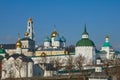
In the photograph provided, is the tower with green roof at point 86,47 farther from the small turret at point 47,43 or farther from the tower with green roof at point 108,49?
the small turret at point 47,43

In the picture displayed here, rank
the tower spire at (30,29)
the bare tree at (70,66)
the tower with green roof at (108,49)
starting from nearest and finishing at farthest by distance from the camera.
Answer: the bare tree at (70,66) < the tower with green roof at (108,49) < the tower spire at (30,29)

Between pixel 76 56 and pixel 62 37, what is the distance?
18747mm

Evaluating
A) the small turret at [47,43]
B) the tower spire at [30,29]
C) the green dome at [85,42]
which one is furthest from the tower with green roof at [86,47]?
the tower spire at [30,29]

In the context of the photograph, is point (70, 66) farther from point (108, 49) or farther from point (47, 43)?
point (108, 49)

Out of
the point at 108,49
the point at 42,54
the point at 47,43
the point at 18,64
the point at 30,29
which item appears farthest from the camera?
the point at 30,29

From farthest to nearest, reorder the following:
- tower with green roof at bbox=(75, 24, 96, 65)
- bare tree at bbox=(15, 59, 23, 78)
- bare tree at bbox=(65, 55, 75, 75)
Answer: tower with green roof at bbox=(75, 24, 96, 65)
bare tree at bbox=(65, 55, 75, 75)
bare tree at bbox=(15, 59, 23, 78)

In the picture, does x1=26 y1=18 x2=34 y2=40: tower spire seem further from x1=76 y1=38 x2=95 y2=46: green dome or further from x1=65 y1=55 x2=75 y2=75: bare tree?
x1=76 y1=38 x2=95 y2=46: green dome

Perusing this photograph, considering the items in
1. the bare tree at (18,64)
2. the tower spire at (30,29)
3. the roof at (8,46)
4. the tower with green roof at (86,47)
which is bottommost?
the bare tree at (18,64)

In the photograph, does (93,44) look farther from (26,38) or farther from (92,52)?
(26,38)

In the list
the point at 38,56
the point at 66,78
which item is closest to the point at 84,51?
the point at 38,56

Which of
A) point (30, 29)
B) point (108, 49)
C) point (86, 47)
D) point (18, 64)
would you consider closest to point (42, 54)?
point (86, 47)

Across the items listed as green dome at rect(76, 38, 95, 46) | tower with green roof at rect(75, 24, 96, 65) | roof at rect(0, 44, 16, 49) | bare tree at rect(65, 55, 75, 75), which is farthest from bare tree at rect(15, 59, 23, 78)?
roof at rect(0, 44, 16, 49)

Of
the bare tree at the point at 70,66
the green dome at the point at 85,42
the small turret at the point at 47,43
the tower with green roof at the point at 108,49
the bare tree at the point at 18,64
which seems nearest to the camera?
the bare tree at the point at 18,64

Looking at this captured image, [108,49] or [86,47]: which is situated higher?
[108,49]
